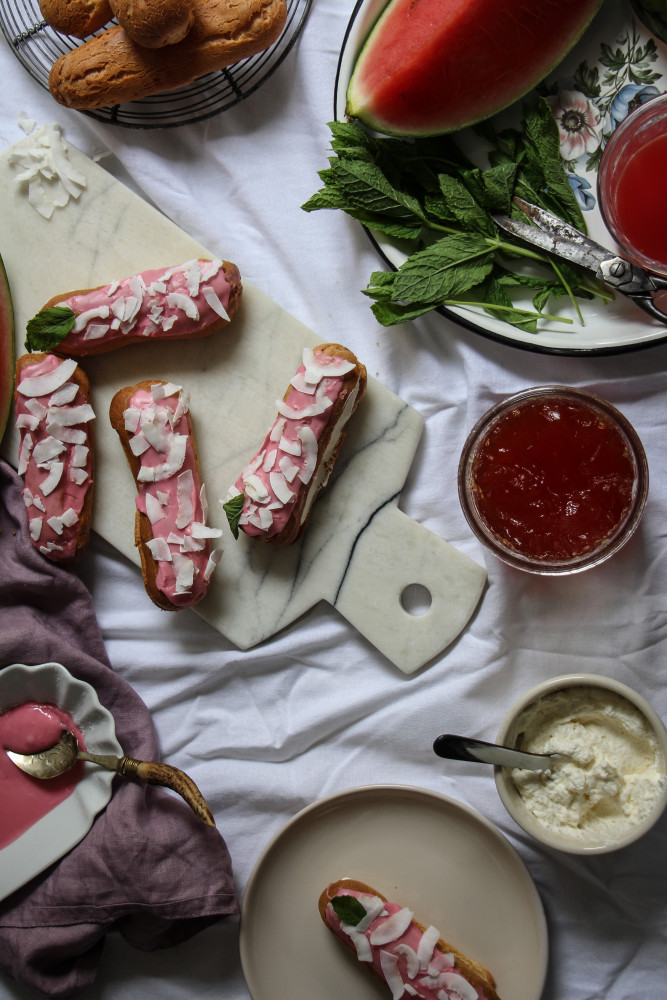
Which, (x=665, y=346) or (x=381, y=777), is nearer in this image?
(x=665, y=346)

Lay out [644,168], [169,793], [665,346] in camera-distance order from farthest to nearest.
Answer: [169,793], [665,346], [644,168]

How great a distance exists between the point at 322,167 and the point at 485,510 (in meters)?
0.89

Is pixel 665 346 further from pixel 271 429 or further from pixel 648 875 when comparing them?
pixel 648 875

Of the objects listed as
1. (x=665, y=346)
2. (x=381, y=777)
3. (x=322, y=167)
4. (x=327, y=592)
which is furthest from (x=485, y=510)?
(x=322, y=167)

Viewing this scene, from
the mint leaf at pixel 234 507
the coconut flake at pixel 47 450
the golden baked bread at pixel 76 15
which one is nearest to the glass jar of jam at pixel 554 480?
the mint leaf at pixel 234 507

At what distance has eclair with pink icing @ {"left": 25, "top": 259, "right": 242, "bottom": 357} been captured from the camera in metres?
1.76

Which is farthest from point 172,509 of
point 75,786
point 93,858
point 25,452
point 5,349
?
point 93,858

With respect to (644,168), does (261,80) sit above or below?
above

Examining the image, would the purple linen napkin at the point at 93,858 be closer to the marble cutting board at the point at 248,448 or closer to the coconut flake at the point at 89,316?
the marble cutting board at the point at 248,448

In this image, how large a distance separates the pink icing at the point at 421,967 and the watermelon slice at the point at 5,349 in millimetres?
1363

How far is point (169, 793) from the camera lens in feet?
6.18

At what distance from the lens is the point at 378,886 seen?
70.8 inches

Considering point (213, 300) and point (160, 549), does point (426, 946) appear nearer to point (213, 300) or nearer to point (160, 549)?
point (160, 549)

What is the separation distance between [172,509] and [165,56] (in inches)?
39.3
